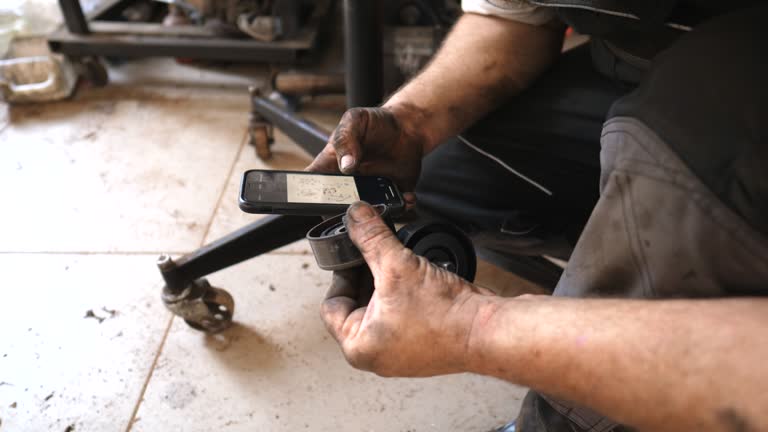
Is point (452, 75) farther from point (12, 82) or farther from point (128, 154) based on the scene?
point (12, 82)

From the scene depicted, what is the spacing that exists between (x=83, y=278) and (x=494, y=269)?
2.51ft

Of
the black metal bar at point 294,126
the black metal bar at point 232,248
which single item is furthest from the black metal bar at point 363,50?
the black metal bar at point 232,248

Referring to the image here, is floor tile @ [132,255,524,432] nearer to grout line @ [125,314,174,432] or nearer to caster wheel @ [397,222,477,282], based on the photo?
grout line @ [125,314,174,432]

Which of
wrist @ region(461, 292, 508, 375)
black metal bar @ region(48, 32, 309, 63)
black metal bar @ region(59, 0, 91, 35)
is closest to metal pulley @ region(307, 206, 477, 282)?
wrist @ region(461, 292, 508, 375)

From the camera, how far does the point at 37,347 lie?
2.85 ft

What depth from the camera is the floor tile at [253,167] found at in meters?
1.09

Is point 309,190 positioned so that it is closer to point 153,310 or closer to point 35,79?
point 153,310

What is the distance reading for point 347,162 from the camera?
2.01ft

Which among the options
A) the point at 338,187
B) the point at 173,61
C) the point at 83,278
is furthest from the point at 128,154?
the point at 338,187

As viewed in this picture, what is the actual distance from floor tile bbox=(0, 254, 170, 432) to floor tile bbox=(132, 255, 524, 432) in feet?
0.15

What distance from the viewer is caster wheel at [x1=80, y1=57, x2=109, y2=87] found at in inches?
57.6

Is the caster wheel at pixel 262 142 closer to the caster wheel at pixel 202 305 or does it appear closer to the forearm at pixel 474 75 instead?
the caster wheel at pixel 202 305

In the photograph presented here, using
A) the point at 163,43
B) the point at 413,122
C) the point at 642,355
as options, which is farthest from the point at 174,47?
the point at 642,355

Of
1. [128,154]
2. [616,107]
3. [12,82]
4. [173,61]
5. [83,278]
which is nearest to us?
[616,107]
